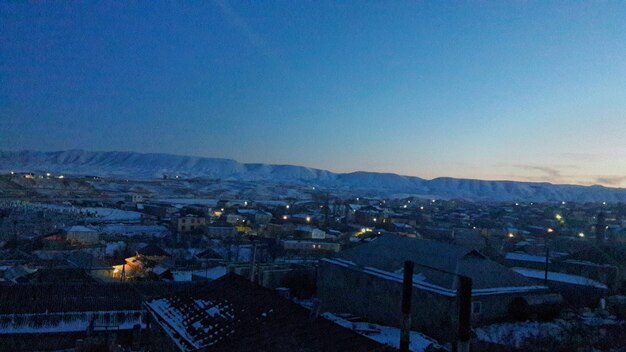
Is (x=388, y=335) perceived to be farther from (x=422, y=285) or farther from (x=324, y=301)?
(x=324, y=301)

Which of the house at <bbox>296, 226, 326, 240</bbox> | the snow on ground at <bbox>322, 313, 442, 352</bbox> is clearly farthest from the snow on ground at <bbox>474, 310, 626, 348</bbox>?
the house at <bbox>296, 226, 326, 240</bbox>

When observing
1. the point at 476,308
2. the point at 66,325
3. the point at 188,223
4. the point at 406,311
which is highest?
the point at 406,311

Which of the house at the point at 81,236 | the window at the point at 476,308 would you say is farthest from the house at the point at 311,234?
the window at the point at 476,308

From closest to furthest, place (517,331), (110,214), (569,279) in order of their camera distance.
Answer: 1. (517,331)
2. (569,279)
3. (110,214)

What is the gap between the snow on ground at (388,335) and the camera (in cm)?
1283

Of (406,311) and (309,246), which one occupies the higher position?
(406,311)

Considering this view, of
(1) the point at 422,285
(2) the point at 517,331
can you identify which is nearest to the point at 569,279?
(2) the point at 517,331

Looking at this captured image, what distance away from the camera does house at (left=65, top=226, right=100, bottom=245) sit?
42.9 metres

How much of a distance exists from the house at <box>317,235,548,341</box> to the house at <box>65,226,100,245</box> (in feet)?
101

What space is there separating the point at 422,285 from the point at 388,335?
1.98 m

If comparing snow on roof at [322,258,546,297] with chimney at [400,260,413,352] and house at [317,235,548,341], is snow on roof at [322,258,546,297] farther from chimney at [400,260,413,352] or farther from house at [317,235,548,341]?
chimney at [400,260,413,352]

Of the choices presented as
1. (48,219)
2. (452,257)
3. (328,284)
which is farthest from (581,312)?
(48,219)

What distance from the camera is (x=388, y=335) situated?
1431cm

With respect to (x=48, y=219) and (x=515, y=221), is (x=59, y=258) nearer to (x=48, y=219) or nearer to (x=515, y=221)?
(x=48, y=219)
